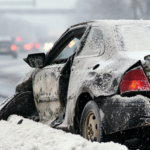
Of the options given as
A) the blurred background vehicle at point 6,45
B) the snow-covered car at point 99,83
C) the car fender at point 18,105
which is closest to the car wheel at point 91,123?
the snow-covered car at point 99,83

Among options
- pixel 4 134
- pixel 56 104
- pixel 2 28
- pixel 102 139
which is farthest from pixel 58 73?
pixel 2 28

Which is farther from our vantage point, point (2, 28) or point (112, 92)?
point (2, 28)

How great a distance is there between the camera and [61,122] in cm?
512

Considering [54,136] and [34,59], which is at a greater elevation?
[34,59]

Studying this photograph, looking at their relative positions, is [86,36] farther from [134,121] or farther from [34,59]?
[134,121]

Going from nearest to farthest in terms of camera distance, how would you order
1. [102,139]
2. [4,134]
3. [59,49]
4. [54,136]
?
[102,139] → [54,136] → [4,134] → [59,49]

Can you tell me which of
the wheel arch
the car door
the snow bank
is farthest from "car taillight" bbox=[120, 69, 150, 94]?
the car door

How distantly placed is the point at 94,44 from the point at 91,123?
93cm

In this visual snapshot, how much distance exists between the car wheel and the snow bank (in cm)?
13

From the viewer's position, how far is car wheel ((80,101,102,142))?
13.2 feet

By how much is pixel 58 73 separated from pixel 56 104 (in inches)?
14.3

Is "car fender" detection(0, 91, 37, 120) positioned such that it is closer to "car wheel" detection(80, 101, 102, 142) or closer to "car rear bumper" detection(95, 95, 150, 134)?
"car wheel" detection(80, 101, 102, 142)

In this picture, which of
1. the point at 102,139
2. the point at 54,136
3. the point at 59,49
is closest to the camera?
the point at 102,139

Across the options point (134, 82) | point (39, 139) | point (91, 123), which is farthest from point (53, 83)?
point (134, 82)
